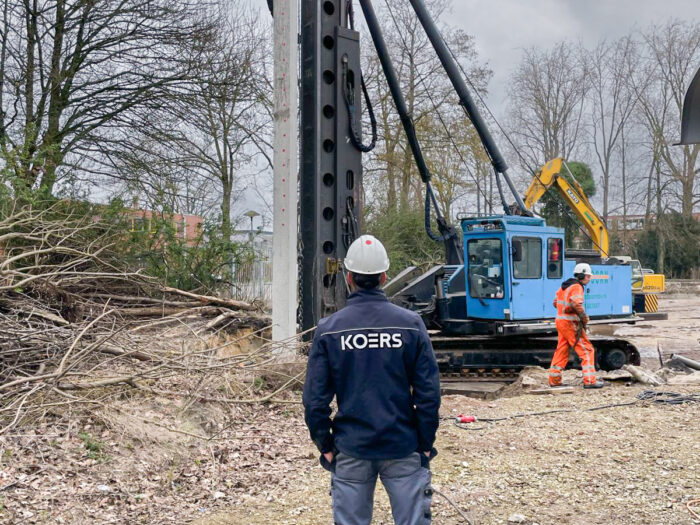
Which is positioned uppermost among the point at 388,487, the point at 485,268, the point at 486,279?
the point at 485,268

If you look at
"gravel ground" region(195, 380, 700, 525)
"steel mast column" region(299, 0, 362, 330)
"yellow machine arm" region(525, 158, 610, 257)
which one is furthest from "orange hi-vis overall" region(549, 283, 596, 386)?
"yellow machine arm" region(525, 158, 610, 257)

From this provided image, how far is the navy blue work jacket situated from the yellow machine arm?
13070 millimetres

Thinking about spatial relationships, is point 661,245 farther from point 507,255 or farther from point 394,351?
point 394,351

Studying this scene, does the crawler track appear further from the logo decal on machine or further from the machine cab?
the logo decal on machine

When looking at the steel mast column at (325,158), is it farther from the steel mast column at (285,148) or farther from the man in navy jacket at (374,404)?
the man in navy jacket at (374,404)

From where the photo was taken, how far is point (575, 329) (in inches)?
397

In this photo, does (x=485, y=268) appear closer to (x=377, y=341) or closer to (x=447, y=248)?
(x=447, y=248)

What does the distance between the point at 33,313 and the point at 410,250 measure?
17387 millimetres

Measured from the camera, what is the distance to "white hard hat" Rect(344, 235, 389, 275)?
329 cm

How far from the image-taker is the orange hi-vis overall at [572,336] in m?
9.86

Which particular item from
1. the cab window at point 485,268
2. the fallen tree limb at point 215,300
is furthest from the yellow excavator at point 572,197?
the fallen tree limb at point 215,300

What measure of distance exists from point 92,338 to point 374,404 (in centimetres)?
507

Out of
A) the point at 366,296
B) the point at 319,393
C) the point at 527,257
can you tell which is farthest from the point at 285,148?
the point at 319,393

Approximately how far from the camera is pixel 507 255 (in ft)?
40.3
